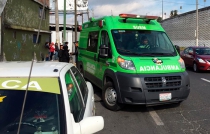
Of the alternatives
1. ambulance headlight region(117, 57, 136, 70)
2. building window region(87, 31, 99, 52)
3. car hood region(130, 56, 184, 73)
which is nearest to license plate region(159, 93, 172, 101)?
car hood region(130, 56, 184, 73)

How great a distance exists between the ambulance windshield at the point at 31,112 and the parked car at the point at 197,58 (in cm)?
1236

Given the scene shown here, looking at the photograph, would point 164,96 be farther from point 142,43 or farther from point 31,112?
point 31,112

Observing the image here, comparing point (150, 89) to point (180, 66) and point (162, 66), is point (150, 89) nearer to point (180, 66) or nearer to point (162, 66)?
point (162, 66)

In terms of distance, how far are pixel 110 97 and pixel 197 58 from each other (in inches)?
367

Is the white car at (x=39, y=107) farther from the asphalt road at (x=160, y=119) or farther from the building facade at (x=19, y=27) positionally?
the building facade at (x=19, y=27)

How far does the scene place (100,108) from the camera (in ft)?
20.8

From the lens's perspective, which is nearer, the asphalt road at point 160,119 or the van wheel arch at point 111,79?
the asphalt road at point 160,119

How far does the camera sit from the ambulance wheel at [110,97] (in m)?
5.94

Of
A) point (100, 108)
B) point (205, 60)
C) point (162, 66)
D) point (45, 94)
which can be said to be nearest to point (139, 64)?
point (162, 66)

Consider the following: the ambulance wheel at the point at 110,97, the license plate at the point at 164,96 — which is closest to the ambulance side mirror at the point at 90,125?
the license plate at the point at 164,96

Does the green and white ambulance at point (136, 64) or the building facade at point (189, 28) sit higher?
the building facade at point (189, 28)

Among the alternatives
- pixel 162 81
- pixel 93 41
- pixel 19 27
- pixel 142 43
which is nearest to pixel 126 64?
pixel 162 81

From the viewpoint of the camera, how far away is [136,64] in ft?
18.3

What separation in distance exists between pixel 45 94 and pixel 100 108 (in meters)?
3.93
